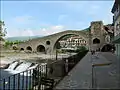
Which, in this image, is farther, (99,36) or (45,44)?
(45,44)

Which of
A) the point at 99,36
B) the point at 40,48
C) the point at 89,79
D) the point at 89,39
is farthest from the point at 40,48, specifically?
the point at 89,79

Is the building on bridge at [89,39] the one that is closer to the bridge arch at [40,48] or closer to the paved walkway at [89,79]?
the bridge arch at [40,48]

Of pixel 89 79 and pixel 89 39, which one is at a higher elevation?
pixel 89 39

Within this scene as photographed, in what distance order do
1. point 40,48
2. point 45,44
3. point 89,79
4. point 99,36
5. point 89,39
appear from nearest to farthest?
1. point 89,79
2. point 99,36
3. point 89,39
4. point 45,44
5. point 40,48

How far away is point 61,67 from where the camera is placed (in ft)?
A: 34.9

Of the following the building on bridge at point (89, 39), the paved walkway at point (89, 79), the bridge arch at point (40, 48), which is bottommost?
the paved walkway at point (89, 79)

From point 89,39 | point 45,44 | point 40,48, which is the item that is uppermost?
point 89,39

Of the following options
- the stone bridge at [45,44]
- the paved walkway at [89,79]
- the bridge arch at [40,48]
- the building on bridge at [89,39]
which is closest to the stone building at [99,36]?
the building on bridge at [89,39]

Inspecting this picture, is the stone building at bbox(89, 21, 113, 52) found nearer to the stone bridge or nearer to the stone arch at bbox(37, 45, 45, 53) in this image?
the stone bridge

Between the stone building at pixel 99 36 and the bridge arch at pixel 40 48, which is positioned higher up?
the stone building at pixel 99 36

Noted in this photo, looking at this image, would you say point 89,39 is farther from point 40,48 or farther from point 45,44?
point 40,48

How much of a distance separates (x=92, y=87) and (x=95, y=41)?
6560 cm

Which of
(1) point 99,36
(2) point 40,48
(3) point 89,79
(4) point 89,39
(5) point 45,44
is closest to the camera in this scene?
(3) point 89,79

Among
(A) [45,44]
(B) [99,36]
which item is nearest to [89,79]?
(B) [99,36]
